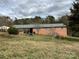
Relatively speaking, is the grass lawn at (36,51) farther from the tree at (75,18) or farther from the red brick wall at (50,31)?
the red brick wall at (50,31)

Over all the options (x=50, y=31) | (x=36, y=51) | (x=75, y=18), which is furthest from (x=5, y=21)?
(x=36, y=51)

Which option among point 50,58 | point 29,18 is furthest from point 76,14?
point 29,18

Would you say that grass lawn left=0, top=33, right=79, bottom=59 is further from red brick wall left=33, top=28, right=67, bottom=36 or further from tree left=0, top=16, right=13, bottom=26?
tree left=0, top=16, right=13, bottom=26

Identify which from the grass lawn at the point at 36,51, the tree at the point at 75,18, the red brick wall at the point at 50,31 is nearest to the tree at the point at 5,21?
the red brick wall at the point at 50,31

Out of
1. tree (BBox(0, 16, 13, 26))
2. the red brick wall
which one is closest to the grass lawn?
the red brick wall

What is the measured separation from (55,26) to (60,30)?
212 cm

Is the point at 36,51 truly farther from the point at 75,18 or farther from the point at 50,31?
the point at 50,31

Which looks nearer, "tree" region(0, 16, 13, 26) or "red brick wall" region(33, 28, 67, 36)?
"red brick wall" region(33, 28, 67, 36)

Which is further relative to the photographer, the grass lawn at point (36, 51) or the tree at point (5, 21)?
the tree at point (5, 21)

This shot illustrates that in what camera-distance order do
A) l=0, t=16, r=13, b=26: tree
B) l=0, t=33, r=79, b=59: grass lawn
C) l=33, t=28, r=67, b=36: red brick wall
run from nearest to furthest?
l=0, t=33, r=79, b=59: grass lawn
l=33, t=28, r=67, b=36: red brick wall
l=0, t=16, r=13, b=26: tree

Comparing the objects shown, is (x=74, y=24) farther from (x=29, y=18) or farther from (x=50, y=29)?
(x=29, y=18)

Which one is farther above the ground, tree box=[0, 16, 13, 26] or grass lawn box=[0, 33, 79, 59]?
tree box=[0, 16, 13, 26]

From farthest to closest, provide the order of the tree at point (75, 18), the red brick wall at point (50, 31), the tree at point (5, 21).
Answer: the tree at point (5, 21) → the red brick wall at point (50, 31) → the tree at point (75, 18)

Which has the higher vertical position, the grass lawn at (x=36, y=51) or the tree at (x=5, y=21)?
the tree at (x=5, y=21)
